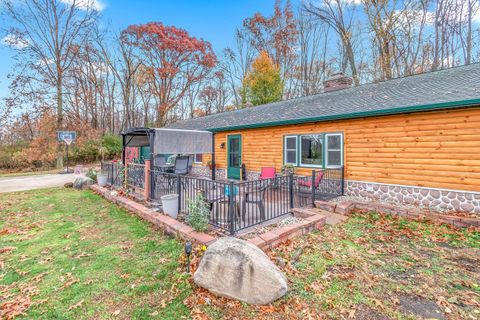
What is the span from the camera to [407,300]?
2686 millimetres

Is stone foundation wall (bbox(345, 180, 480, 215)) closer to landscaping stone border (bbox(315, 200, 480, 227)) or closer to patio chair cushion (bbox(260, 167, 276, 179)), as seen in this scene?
landscaping stone border (bbox(315, 200, 480, 227))

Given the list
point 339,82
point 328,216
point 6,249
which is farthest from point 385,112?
point 6,249

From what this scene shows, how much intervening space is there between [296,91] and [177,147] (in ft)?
60.5

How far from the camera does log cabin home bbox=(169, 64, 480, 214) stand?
219 inches

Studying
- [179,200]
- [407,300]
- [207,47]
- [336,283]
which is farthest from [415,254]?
[207,47]

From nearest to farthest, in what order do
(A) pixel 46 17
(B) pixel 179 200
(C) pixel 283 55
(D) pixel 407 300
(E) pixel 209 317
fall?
(E) pixel 209 317, (D) pixel 407 300, (B) pixel 179 200, (A) pixel 46 17, (C) pixel 283 55

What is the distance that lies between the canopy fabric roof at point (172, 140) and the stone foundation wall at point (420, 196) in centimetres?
581

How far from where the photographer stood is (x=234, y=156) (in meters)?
11.6

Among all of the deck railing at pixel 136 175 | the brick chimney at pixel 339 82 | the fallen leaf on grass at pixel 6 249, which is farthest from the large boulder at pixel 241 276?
the brick chimney at pixel 339 82

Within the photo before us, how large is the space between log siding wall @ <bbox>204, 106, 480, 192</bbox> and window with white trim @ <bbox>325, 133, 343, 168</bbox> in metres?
0.20

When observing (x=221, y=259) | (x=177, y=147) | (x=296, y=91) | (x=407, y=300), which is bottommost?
(x=407, y=300)

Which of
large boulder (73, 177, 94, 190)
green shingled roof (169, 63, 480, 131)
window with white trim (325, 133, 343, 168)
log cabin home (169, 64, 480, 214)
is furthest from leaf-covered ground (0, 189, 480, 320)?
large boulder (73, 177, 94, 190)

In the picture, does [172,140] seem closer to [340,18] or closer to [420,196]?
[420,196]

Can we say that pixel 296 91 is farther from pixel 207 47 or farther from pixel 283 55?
pixel 207 47
